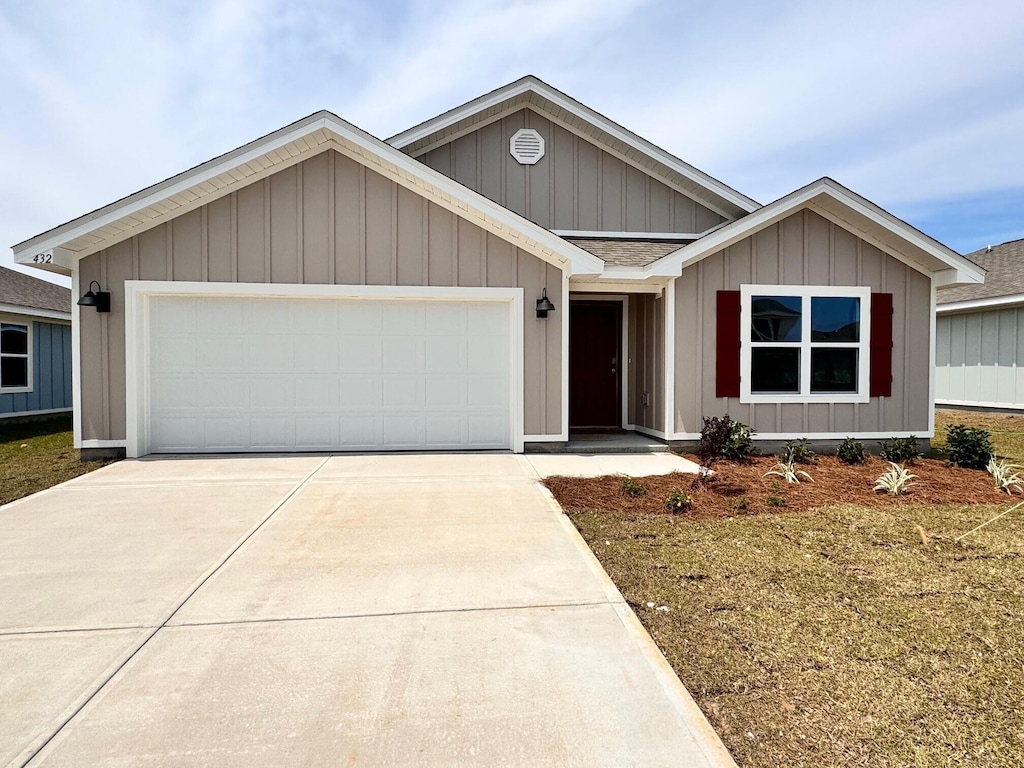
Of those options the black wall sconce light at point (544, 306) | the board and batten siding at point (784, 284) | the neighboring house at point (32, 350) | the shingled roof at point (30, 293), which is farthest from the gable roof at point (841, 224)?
the neighboring house at point (32, 350)

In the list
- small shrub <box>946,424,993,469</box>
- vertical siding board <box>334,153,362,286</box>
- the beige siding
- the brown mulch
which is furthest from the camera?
the beige siding

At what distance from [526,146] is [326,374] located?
17.0 feet

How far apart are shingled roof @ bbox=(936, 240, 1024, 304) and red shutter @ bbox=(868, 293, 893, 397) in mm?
5686

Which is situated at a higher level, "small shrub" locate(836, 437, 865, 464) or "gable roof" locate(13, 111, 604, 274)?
"gable roof" locate(13, 111, 604, 274)

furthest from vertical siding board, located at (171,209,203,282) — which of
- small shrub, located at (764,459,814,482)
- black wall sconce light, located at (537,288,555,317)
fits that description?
small shrub, located at (764,459,814,482)

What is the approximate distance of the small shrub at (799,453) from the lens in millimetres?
7426

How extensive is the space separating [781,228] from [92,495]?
906cm

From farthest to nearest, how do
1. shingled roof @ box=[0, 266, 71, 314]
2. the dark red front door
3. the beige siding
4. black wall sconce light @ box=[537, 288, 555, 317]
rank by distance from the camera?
1. shingled roof @ box=[0, 266, 71, 314]
2. the dark red front door
3. the beige siding
4. black wall sconce light @ box=[537, 288, 555, 317]

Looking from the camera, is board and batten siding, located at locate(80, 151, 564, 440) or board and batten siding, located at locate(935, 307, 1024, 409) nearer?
board and batten siding, located at locate(80, 151, 564, 440)

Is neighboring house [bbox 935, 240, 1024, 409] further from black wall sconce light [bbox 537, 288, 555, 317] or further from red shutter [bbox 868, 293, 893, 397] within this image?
black wall sconce light [bbox 537, 288, 555, 317]

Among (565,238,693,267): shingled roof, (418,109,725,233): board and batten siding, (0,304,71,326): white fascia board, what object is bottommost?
(0,304,71,326): white fascia board

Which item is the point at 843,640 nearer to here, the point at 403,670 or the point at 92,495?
the point at 403,670

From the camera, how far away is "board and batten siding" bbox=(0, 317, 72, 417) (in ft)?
39.7

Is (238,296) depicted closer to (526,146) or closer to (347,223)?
(347,223)
